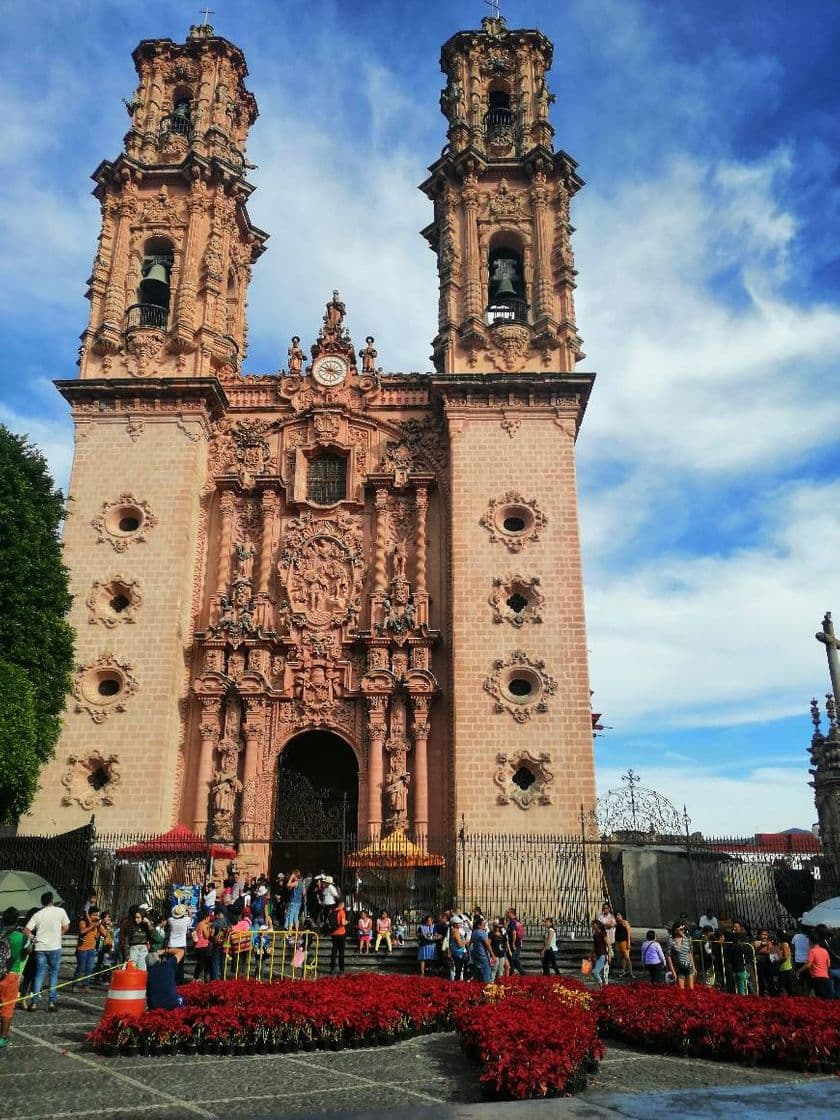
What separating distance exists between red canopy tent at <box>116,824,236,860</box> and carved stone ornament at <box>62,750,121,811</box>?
2.49 metres

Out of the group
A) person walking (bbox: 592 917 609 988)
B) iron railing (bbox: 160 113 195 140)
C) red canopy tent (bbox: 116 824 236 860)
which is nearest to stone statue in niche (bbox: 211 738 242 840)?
red canopy tent (bbox: 116 824 236 860)

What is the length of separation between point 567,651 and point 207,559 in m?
10.4

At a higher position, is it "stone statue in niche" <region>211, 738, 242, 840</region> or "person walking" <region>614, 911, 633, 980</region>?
"stone statue in niche" <region>211, 738, 242, 840</region>

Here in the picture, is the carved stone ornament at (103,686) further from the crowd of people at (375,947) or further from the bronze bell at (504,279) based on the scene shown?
the bronze bell at (504,279)

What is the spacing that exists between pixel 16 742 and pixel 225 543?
8106mm

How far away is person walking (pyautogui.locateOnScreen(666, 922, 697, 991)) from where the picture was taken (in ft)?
46.5

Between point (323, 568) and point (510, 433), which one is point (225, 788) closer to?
point (323, 568)

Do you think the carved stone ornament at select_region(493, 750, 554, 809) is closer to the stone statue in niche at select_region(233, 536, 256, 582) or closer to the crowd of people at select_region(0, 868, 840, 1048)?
the crowd of people at select_region(0, 868, 840, 1048)

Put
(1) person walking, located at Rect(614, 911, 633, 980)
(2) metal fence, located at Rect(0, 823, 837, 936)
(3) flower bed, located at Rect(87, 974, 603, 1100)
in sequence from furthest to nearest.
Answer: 1. (2) metal fence, located at Rect(0, 823, 837, 936)
2. (1) person walking, located at Rect(614, 911, 633, 980)
3. (3) flower bed, located at Rect(87, 974, 603, 1100)

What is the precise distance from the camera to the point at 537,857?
21047 millimetres

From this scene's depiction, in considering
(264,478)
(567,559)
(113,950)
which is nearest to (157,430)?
(264,478)

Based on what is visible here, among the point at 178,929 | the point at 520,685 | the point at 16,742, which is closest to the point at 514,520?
the point at 520,685

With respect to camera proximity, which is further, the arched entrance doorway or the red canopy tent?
the arched entrance doorway

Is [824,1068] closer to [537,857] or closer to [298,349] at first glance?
[537,857]
